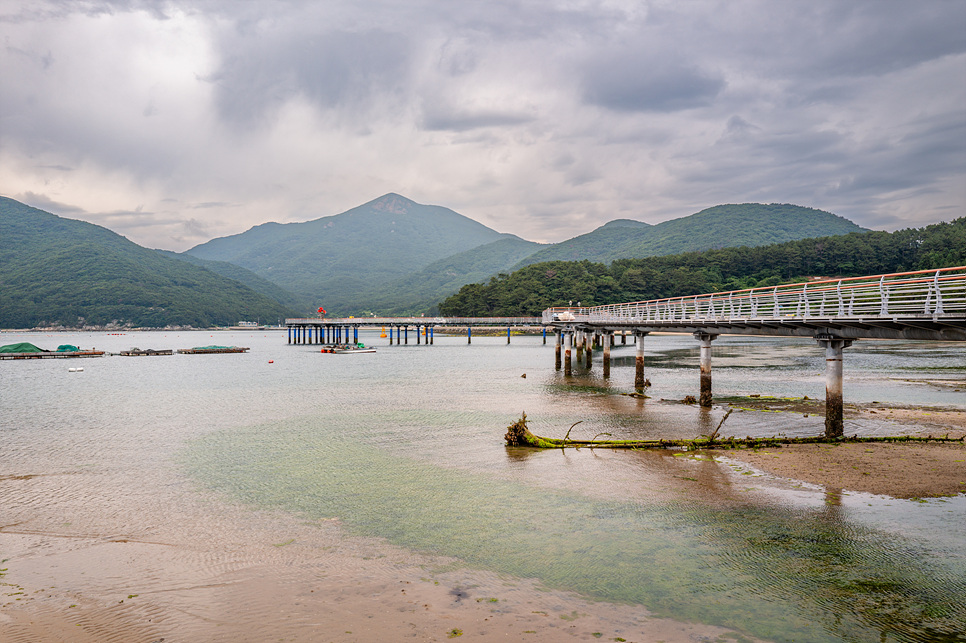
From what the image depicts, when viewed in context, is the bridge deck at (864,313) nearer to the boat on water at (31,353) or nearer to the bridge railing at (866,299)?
the bridge railing at (866,299)

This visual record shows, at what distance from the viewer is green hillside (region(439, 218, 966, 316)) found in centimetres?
16212

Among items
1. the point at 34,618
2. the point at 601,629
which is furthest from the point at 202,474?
the point at 601,629

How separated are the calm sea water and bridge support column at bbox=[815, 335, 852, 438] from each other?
273 cm

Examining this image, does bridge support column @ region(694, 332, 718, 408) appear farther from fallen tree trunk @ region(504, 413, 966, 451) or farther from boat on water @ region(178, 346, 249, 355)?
boat on water @ region(178, 346, 249, 355)

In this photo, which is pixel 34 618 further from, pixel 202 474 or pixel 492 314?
pixel 492 314

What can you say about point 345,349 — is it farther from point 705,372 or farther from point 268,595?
point 268,595

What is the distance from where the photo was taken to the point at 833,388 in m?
23.5

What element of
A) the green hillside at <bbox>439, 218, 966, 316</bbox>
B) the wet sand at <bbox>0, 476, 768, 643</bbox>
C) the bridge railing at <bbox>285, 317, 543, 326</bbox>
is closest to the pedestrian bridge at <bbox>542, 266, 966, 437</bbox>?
the wet sand at <bbox>0, 476, 768, 643</bbox>

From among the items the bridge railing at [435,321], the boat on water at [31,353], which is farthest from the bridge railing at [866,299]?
the boat on water at [31,353]

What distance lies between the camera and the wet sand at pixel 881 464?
17.1 meters

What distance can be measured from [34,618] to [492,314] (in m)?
172

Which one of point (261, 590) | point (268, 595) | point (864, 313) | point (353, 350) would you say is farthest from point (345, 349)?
point (268, 595)

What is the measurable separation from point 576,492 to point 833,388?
12631mm

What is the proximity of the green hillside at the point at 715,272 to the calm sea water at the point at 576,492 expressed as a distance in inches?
5187
